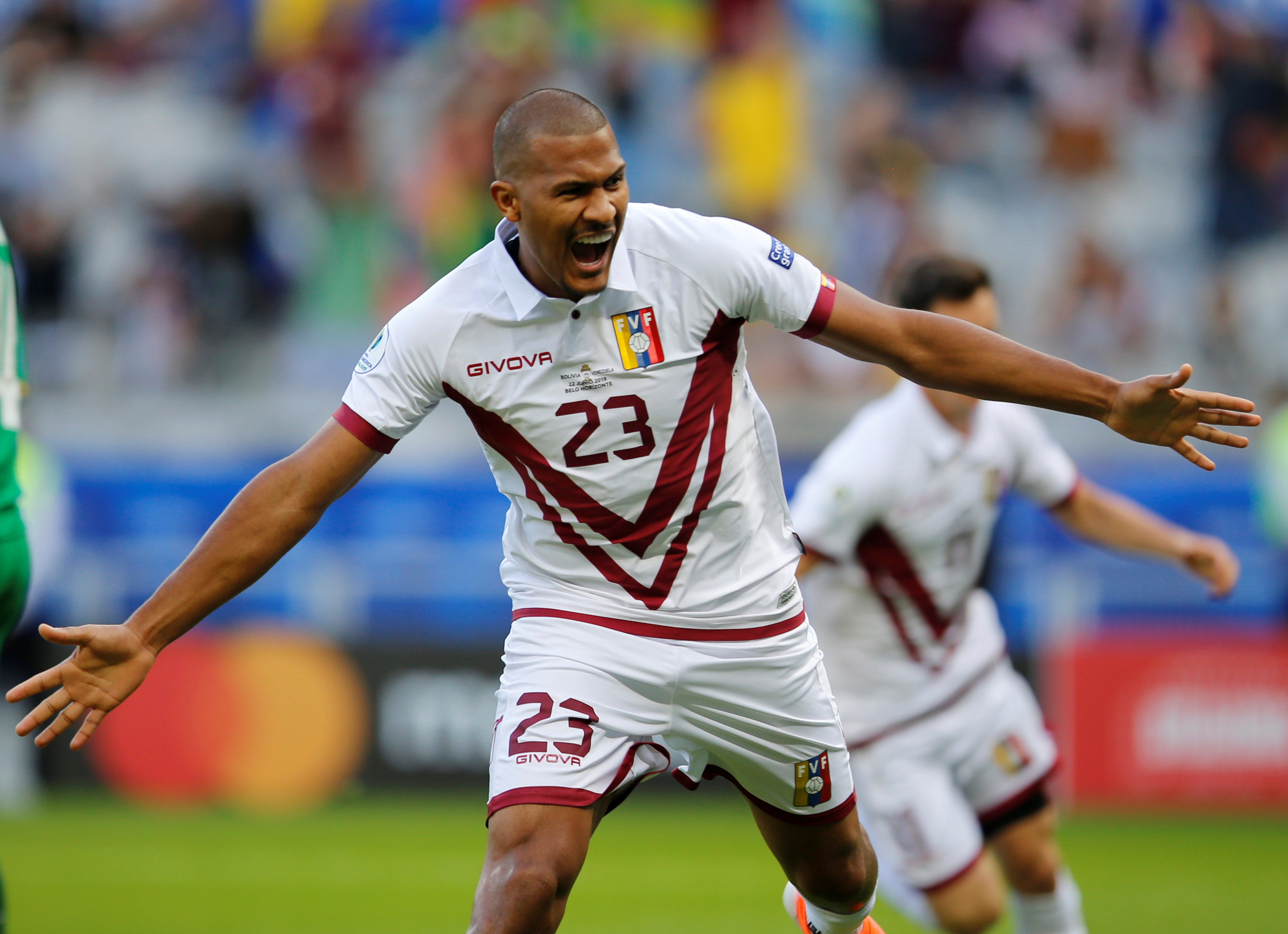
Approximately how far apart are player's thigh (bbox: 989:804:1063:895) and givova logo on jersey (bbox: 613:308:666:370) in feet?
8.57

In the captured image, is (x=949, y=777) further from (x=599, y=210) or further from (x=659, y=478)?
(x=599, y=210)

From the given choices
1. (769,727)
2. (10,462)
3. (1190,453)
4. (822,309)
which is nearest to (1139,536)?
(1190,453)

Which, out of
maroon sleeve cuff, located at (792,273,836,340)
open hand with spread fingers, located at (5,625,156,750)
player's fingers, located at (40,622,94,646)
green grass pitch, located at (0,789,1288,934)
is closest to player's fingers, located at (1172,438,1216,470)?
maroon sleeve cuff, located at (792,273,836,340)

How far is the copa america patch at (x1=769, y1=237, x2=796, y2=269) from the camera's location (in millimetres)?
4590

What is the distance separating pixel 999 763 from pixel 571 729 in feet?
7.67

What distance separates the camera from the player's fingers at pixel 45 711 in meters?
4.15

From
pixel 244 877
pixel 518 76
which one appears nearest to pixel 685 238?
pixel 244 877

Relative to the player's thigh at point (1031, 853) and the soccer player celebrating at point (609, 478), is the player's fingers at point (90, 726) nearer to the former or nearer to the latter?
the soccer player celebrating at point (609, 478)

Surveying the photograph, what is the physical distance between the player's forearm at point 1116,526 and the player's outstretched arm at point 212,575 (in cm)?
299

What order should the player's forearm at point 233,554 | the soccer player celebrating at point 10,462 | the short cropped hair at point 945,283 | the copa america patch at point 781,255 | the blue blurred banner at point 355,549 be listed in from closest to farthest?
the player's forearm at point 233,554 < the copa america patch at point 781,255 < the soccer player celebrating at point 10,462 < the short cropped hair at point 945,283 < the blue blurred banner at point 355,549

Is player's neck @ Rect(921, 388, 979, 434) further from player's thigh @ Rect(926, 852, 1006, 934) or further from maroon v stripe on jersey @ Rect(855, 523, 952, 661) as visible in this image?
player's thigh @ Rect(926, 852, 1006, 934)

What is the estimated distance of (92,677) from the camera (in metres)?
4.32

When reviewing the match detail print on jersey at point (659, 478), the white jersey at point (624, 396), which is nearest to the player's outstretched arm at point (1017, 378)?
the white jersey at point (624, 396)

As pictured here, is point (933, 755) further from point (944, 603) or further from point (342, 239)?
point (342, 239)
